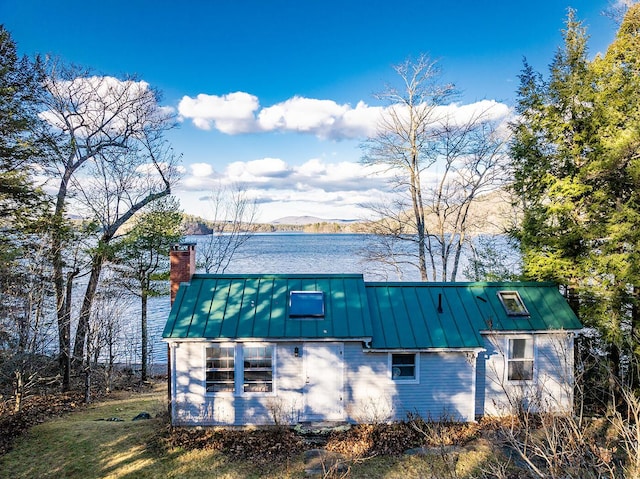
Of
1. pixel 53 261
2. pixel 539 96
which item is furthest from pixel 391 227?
pixel 53 261

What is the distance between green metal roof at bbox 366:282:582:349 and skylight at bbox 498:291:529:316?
12cm

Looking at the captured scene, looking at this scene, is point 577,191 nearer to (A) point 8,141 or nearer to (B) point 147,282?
(B) point 147,282

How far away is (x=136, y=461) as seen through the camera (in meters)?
9.83

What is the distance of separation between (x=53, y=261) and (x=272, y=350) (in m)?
9.69

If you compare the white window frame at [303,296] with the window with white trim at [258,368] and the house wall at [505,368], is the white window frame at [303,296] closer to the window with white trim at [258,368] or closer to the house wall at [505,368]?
the window with white trim at [258,368]

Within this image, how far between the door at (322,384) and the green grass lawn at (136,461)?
1615 mm

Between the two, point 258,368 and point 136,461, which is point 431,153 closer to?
point 258,368

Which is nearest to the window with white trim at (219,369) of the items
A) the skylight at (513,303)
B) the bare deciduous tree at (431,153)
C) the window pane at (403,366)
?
the window pane at (403,366)

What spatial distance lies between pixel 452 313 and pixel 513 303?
6.99ft

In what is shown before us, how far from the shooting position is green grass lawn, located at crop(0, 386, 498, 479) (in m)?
9.30

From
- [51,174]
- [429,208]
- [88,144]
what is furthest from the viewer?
[429,208]

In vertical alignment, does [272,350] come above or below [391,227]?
below

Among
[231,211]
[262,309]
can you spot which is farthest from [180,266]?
[231,211]

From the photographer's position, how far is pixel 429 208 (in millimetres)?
23203
